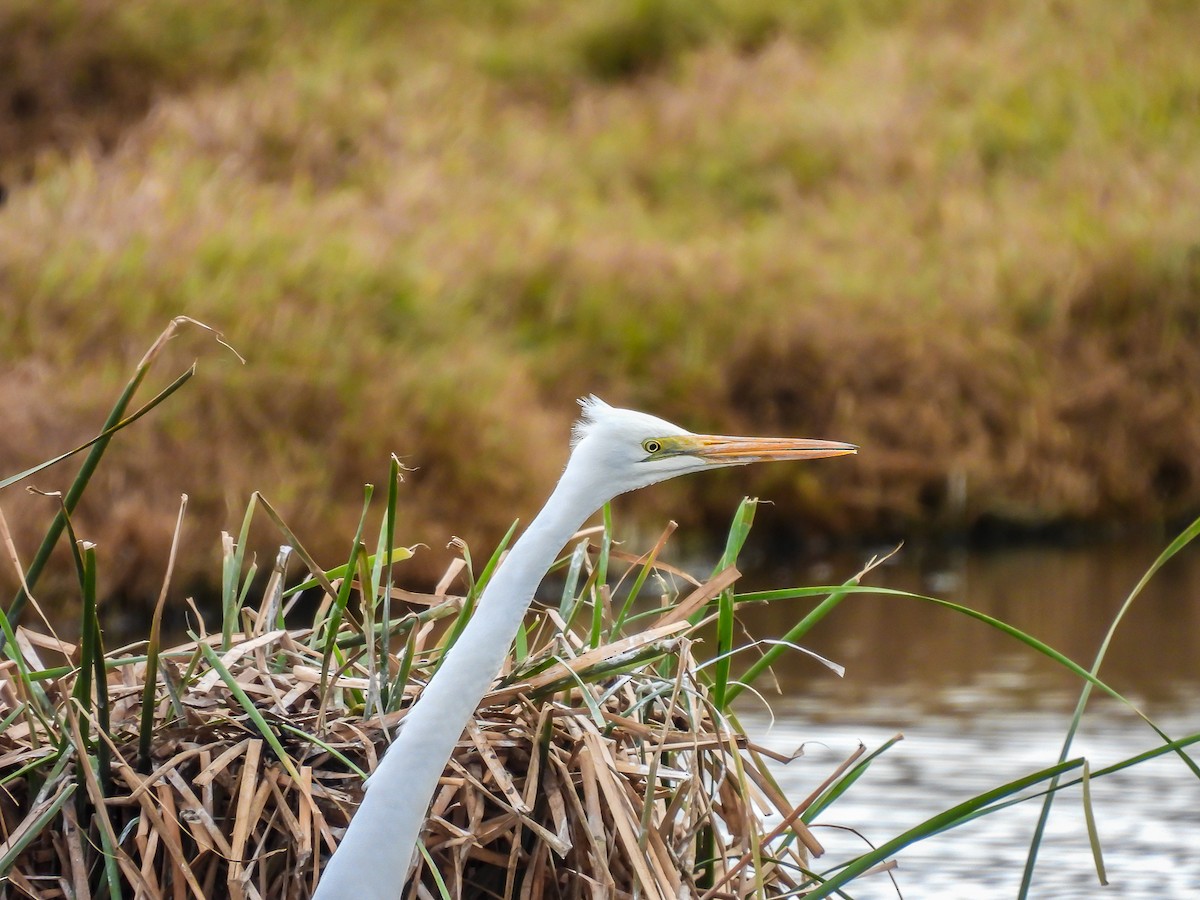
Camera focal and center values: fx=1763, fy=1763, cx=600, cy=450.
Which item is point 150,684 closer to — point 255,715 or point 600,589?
point 255,715

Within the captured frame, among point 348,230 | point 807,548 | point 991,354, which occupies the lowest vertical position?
point 807,548

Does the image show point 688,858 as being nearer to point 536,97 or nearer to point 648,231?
point 648,231

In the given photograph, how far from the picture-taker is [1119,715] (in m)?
6.43

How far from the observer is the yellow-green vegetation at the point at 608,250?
8.81 meters

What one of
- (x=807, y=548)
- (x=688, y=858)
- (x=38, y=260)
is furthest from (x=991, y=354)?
(x=688, y=858)

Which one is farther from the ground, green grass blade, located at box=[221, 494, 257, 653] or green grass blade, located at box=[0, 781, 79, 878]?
green grass blade, located at box=[221, 494, 257, 653]

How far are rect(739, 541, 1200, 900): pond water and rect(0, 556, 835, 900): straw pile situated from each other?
339mm

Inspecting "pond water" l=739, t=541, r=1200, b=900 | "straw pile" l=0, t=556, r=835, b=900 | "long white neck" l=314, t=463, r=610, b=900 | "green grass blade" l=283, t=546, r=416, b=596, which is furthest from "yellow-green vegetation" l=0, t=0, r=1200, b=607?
"long white neck" l=314, t=463, r=610, b=900

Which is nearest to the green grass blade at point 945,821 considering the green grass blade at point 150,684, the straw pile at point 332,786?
the straw pile at point 332,786

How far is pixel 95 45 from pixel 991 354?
24.7 ft

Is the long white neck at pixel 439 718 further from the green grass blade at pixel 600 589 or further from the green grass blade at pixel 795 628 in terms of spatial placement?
the green grass blade at pixel 600 589

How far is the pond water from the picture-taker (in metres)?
4.64

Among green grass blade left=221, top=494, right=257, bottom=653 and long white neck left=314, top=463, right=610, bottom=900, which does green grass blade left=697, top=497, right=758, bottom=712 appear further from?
green grass blade left=221, top=494, right=257, bottom=653

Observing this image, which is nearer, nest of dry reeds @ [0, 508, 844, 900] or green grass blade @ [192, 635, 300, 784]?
green grass blade @ [192, 635, 300, 784]
